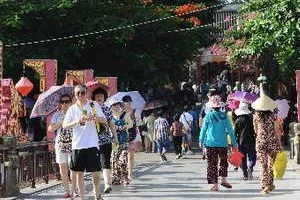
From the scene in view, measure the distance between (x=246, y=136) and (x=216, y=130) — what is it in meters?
2.45

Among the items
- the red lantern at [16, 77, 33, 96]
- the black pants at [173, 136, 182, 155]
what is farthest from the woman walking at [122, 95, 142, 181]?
the black pants at [173, 136, 182, 155]

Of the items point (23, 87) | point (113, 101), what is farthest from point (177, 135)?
point (113, 101)

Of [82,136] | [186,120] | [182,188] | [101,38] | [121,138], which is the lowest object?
[182,188]

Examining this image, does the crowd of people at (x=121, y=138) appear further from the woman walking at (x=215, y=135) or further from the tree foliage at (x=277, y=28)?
the tree foliage at (x=277, y=28)

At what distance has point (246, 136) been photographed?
15164mm

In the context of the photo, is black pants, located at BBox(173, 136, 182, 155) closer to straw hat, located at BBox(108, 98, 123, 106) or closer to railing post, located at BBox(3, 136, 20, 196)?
straw hat, located at BBox(108, 98, 123, 106)

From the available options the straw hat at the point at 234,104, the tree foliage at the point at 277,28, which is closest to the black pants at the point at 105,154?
the tree foliage at the point at 277,28

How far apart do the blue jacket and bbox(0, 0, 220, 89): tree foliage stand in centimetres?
1369

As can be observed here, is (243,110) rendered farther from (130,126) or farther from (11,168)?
(11,168)

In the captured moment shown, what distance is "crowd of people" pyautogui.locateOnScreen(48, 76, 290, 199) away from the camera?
10.7 meters

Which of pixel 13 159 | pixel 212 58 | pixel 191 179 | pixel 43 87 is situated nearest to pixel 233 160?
pixel 191 179

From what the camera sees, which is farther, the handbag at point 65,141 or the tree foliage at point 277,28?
the tree foliage at point 277,28

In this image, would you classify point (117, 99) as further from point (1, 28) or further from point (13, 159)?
point (1, 28)

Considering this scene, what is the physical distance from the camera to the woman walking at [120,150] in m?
14.2
